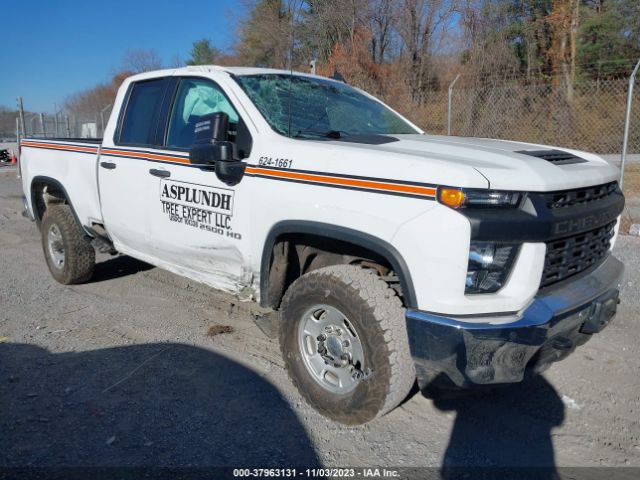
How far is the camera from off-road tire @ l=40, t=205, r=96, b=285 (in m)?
5.21

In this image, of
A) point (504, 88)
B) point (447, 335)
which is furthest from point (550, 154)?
point (504, 88)

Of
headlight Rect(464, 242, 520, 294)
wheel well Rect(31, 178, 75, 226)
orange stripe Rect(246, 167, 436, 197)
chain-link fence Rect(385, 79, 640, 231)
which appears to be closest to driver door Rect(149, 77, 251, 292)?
orange stripe Rect(246, 167, 436, 197)

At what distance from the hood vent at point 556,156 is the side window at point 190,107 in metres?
2.01

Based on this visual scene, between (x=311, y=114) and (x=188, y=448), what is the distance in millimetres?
2231

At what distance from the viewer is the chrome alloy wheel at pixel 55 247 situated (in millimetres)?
Answer: 5496

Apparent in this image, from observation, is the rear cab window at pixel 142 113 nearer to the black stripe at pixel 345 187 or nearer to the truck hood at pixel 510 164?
the black stripe at pixel 345 187

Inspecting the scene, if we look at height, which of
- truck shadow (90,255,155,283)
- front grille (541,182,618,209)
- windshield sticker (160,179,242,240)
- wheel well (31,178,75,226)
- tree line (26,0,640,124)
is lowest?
truck shadow (90,255,155,283)

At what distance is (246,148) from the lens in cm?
335

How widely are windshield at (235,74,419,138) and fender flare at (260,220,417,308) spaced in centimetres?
65

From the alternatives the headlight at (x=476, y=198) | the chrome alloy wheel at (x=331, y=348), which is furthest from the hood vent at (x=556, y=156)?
the chrome alloy wheel at (x=331, y=348)

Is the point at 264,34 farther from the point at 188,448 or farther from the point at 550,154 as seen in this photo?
the point at 188,448

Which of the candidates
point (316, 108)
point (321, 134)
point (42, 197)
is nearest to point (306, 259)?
point (321, 134)

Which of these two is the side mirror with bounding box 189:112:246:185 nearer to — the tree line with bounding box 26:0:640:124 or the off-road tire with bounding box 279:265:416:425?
the off-road tire with bounding box 279:265:416:425

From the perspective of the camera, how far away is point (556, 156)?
9.81 feet
